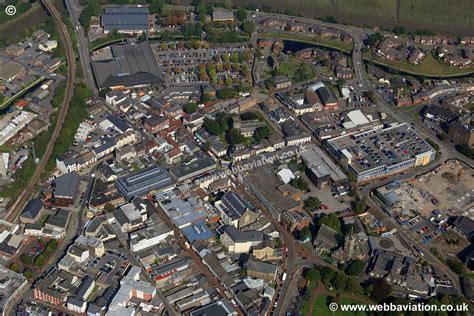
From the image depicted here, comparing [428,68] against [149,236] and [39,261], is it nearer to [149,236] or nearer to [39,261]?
[149,236]

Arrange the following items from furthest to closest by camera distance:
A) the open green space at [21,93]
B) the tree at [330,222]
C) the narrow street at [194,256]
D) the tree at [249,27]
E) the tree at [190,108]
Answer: the tree at [249,27] → the open green space at [21,93] → the tree at [190,108] → the tree at [330,222] → the narrow street at [194,256]

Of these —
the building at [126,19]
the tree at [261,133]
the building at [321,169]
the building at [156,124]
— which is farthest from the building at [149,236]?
the building at [126,19]

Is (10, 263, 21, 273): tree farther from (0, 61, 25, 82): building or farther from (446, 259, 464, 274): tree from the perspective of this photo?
(446, 259, 464, 274): tree

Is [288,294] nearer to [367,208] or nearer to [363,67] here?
[367,208]

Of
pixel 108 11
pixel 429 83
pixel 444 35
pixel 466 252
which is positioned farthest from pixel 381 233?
pixel 108 11

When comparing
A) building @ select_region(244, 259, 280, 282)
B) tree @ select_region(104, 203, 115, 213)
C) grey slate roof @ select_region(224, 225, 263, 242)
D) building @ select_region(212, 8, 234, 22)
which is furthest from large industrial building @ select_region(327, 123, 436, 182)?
building @ select_region(212, 8, 234, 22)

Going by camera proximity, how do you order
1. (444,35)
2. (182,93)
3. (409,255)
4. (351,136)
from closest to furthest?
(409,255) < (351,136) < (182,93) < (444,35)

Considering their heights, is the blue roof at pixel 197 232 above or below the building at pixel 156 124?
below

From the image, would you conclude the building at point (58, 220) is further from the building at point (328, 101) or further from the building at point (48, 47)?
the building at point (48, 47)
